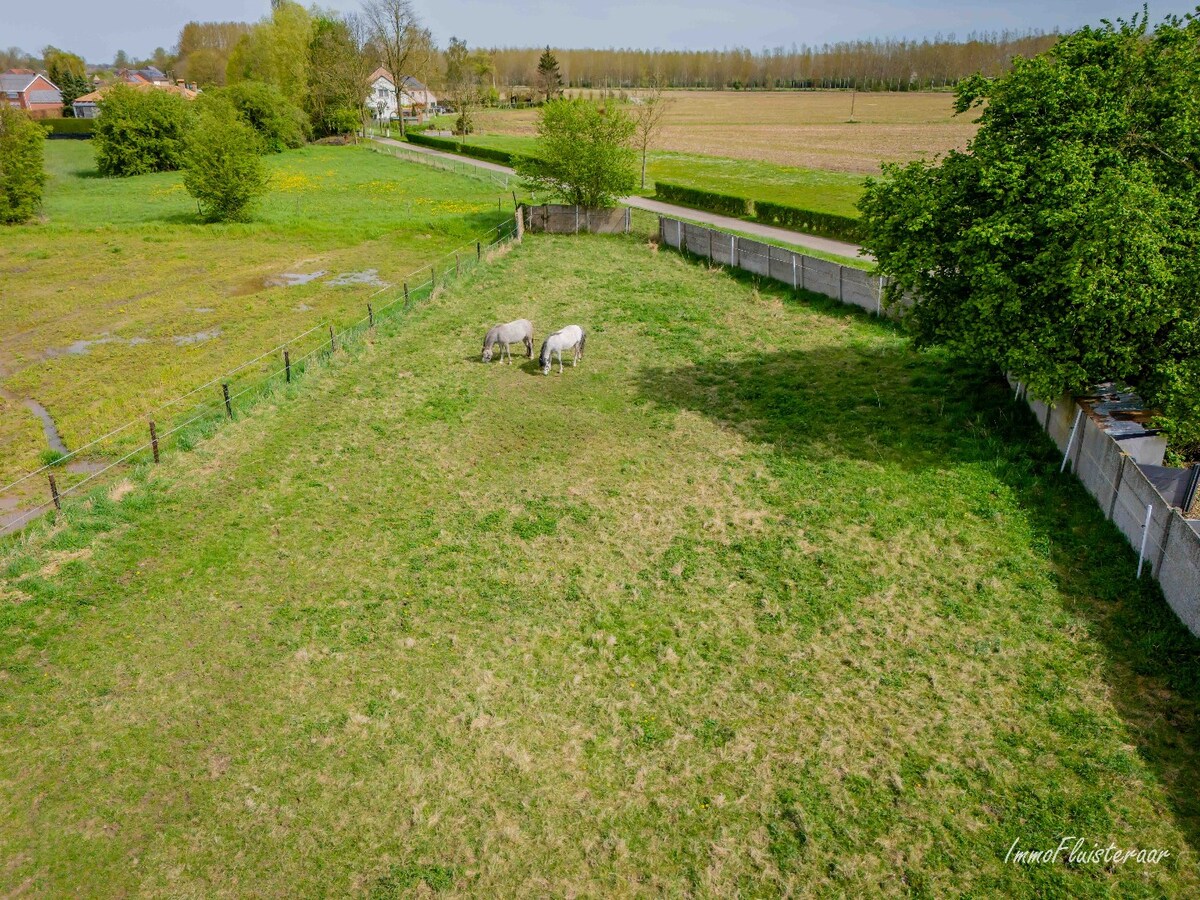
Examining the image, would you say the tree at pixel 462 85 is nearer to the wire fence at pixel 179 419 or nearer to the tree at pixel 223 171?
the tree at pixel 223 171

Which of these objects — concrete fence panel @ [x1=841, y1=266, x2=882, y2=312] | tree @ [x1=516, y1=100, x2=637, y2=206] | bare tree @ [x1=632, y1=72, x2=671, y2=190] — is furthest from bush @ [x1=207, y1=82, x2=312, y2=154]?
concrete fence panel @ [x1=841, y1=266, x2=882, y2=312]

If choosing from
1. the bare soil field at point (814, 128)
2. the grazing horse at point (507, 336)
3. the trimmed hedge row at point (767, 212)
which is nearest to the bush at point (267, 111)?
the bare soil field at point (814, 128)

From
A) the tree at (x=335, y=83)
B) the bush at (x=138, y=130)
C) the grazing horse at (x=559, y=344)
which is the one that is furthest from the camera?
the tree at (x=335, y=83)

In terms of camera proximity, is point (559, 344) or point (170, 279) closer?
point (559, 344)

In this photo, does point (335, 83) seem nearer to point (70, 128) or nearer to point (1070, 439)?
point (70, 128)

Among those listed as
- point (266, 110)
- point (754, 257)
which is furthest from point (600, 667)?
point (266, 110)

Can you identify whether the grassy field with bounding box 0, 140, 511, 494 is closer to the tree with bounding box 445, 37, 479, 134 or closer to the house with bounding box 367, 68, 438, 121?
the tree with bounding box 445, 37, 479, 134
